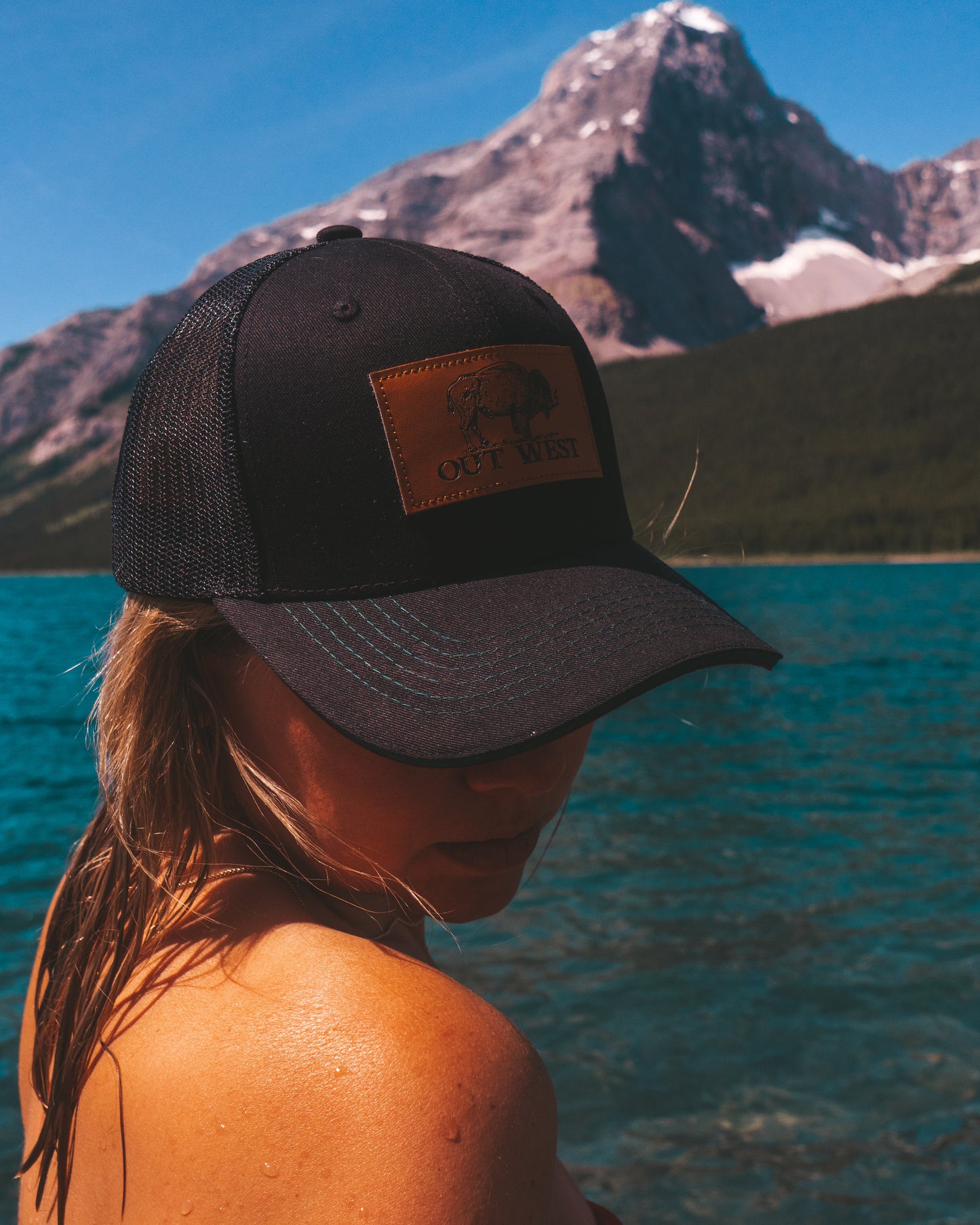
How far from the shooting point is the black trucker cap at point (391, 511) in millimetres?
939

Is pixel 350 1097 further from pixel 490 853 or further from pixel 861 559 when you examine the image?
pixel 861 559

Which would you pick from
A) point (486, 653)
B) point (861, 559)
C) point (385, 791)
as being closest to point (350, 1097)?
point (385, 791)

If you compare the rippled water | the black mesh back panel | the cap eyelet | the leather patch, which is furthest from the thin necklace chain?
the rippled water

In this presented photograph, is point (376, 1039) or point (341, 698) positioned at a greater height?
point (341, 698)

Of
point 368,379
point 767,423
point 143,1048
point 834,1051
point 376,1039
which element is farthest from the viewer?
point 767,423

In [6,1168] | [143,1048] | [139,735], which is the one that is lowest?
[6,1168]

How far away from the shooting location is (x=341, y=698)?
89 cm

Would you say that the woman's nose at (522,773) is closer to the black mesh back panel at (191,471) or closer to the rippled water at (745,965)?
the black mesh back panel at (191,471)

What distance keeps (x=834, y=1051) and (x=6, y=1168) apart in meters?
3.68

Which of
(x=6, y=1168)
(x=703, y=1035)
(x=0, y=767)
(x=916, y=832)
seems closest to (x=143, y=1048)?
(x=6, y=1168)

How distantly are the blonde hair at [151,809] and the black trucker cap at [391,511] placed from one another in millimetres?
55

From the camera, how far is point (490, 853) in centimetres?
104

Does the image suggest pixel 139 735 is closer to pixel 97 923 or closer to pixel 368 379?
pixel 97 923

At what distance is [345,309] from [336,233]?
298mm
